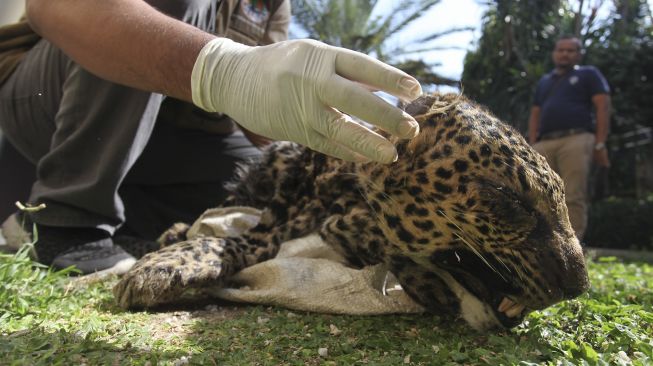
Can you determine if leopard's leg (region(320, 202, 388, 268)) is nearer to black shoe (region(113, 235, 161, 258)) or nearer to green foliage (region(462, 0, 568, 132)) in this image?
black shoe (region(113, 235, 161, 258))

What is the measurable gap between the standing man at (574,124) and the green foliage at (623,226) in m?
4.73

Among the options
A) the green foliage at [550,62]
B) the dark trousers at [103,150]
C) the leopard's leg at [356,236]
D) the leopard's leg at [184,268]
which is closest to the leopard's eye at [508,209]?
the leopard's leg at [356,236]

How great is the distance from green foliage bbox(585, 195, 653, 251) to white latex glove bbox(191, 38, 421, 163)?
10.4 meters

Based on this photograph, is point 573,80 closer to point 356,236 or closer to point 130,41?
point 356,236

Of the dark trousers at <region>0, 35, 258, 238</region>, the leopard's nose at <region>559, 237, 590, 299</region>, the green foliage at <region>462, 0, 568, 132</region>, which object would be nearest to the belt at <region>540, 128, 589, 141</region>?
the dark trousers at <region>0, 35, 258, 238</region>

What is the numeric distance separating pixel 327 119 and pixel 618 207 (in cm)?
1103

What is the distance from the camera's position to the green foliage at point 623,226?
35.4 feet

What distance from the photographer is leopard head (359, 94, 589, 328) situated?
170 centimetres

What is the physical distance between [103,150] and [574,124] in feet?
17.9

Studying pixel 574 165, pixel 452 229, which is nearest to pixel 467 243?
pixel 452 229

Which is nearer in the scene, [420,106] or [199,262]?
[420,106]

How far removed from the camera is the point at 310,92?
5.37ft

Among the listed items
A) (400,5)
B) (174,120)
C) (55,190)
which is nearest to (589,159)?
(174,120)

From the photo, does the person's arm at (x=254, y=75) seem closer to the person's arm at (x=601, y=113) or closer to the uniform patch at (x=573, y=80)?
the person's arm at (x=601, y=113)
